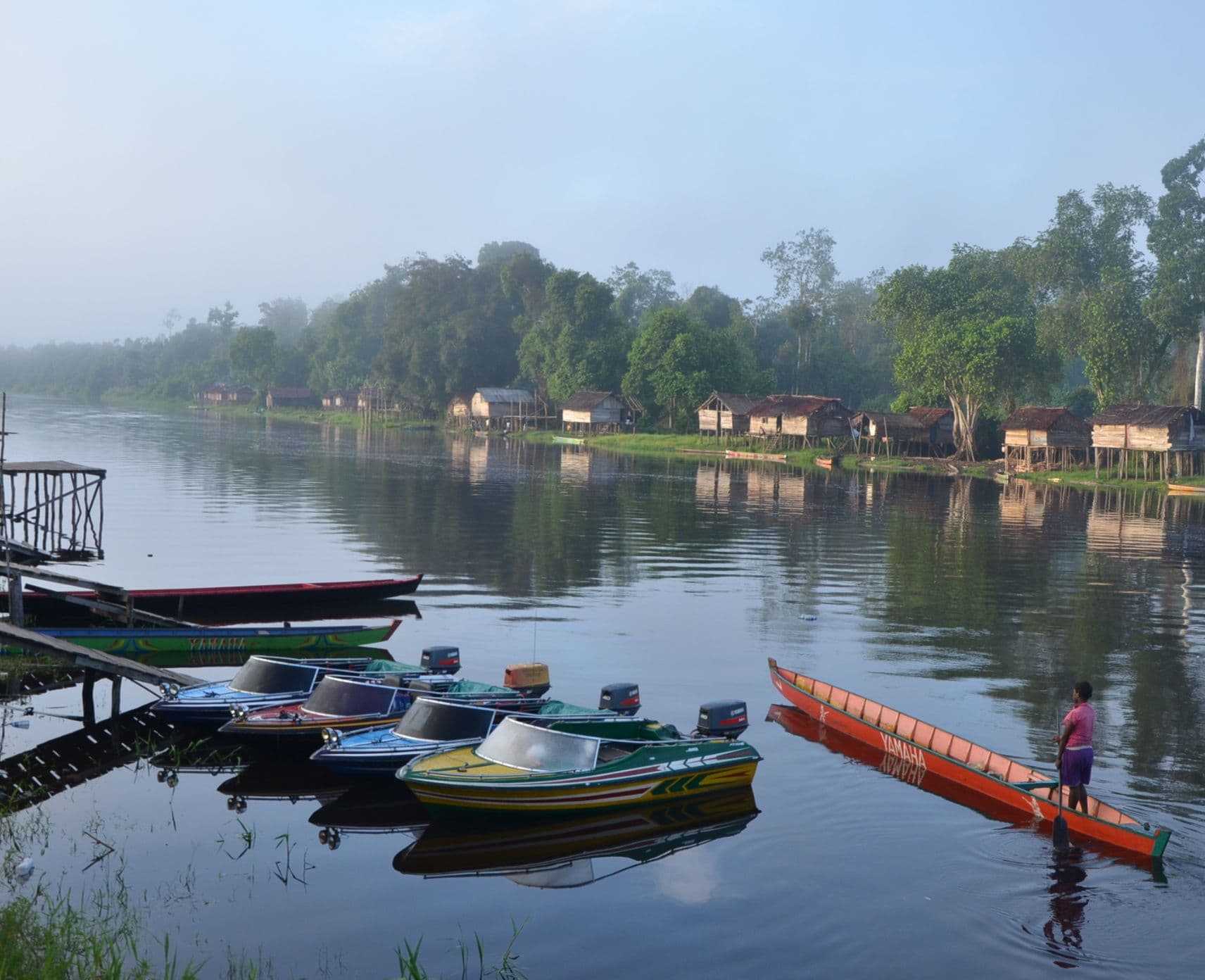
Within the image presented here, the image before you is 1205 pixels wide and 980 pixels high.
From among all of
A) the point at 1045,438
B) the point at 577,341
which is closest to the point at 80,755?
the point at 1045,438

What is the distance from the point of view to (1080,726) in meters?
14.7

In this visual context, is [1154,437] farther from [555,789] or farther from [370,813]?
[370,813]

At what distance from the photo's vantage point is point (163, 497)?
51.9 meters

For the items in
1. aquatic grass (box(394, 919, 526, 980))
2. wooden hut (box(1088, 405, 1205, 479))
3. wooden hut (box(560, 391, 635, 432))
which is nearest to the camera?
aquatic grass (box(394, 919, 526, 980))

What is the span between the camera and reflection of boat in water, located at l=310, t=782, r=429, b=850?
1495 centimetres

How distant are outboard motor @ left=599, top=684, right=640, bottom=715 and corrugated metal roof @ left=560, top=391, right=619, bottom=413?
304 ft

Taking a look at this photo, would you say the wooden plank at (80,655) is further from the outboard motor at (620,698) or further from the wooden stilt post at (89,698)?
the outboard motor at (620,698)

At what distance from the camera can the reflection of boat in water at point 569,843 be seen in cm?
1388

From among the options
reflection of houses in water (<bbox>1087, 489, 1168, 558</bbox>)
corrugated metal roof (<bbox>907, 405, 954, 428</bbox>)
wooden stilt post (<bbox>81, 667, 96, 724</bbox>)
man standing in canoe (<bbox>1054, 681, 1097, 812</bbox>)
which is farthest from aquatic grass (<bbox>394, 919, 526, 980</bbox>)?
corrugated metal roof (<bbox>907, 405, 954, 428</bbox>)

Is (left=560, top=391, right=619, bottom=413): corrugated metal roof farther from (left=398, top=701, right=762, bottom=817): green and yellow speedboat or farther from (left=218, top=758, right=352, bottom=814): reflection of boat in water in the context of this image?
(left=398, top=701, right=762, bottom=817): green and yellow speedboat

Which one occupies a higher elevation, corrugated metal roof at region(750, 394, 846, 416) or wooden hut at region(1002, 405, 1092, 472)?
corrugated metal roof at region(750, 394, 846, 416)

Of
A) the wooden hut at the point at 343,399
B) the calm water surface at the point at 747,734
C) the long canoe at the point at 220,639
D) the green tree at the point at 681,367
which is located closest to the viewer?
the calm water surface at the point at 747,734

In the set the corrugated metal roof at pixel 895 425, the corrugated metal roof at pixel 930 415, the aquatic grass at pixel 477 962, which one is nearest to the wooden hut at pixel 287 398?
the corrugated metal roof at pixel 895 425

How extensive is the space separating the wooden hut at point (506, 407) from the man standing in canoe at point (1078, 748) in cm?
10995
